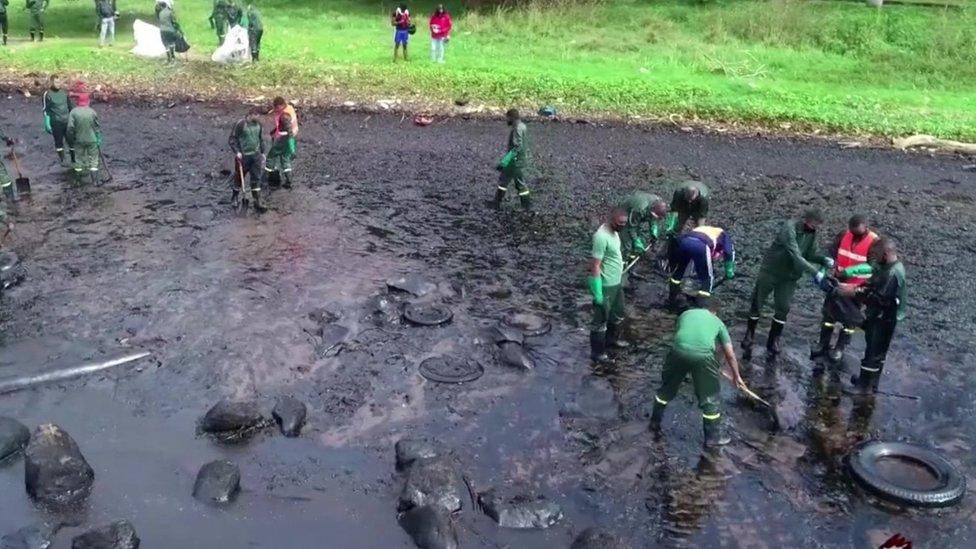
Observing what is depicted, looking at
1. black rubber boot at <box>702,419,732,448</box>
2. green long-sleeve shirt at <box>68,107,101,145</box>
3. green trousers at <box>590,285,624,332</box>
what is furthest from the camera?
green long-sleeve shirt at <box>68,107,101,145</box>

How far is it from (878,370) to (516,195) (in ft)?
28.6

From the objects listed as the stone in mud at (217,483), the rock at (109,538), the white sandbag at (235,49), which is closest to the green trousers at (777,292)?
the stone in mud at (217,483)

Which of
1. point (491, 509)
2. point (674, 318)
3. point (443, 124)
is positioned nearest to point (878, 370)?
point (674, 318)

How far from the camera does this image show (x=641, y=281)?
14.4 metres

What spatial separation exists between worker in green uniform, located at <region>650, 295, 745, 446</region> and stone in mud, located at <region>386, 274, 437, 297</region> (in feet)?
15.9

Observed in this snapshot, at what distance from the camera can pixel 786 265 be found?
37.1ft

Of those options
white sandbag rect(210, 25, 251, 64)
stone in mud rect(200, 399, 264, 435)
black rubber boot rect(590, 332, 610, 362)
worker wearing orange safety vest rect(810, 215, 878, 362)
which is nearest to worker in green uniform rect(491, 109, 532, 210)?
black rubber boot rect(590, 332, 610, 362)

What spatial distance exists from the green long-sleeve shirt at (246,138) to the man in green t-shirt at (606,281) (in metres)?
7.97

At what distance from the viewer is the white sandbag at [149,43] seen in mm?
26547

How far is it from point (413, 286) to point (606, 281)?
11.8 ft

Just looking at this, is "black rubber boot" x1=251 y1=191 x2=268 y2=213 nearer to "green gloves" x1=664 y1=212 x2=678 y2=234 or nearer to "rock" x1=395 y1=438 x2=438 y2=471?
"green gloves" x1=664 y1=212 x2=678 y2=234

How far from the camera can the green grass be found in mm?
24734

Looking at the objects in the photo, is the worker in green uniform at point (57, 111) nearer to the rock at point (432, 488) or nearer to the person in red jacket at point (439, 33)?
the person in red jacket at point (439, 33)

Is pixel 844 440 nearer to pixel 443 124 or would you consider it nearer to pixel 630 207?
pixel 630 207
